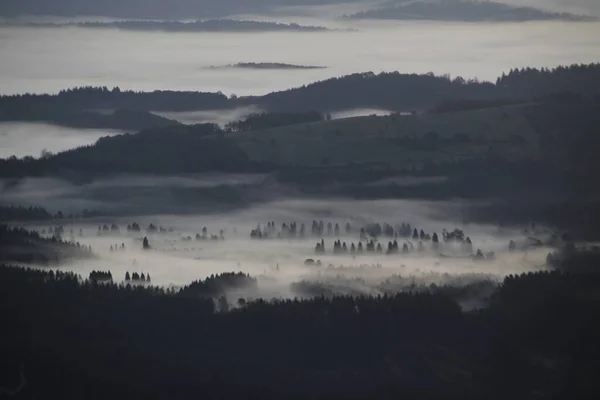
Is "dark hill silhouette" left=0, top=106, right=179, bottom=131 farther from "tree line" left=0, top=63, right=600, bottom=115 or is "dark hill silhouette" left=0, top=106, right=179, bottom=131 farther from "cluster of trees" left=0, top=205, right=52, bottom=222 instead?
"cluster of trees" left=0, top=205, right=52, bottom=222

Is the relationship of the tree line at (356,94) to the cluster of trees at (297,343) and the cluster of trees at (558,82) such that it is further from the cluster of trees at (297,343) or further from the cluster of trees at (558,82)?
the cluster of trees at (297,343)

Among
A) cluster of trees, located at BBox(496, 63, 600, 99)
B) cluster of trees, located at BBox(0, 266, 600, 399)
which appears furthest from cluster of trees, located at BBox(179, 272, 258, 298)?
cluster of trees, located at BBox(496, 63, 600, 99)

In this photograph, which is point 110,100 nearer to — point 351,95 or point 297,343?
point 351,95

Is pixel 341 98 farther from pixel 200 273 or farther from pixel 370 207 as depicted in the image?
pixel 200 273

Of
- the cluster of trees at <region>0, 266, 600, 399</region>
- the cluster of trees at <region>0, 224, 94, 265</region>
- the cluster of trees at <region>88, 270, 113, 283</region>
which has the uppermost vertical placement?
the cluster of trees at <region>0, 224, 94, 265</region>

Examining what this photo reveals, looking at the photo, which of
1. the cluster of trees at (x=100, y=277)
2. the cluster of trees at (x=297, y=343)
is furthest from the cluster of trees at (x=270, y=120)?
the cluster of trees at (x=297, y=343)

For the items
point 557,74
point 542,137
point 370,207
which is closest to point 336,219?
point 370,207

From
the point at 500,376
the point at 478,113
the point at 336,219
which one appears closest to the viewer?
the point at 500,376
